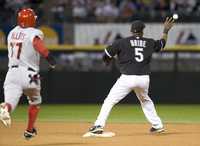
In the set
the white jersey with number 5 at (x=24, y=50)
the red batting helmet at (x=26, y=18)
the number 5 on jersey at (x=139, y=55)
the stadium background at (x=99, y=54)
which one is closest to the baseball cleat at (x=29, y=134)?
the white jersey with number 5 at (x=24, y=50)

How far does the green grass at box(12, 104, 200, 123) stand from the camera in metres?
15.7

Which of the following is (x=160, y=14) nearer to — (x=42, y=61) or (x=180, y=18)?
(x=180, y=18)

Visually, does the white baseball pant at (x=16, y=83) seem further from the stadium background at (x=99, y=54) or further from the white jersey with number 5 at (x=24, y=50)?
the stadium background at (x=99, y=54)

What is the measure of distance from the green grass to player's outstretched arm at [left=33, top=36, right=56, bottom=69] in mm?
4864

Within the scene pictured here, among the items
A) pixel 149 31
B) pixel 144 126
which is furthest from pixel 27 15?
pixel 149 31

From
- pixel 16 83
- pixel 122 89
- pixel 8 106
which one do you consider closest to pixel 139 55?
pixel 122 89

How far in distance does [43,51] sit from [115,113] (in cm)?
705

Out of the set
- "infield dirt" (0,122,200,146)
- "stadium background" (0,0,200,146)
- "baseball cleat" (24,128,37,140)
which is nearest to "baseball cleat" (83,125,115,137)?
"infield dirt" (0,122,200,146)

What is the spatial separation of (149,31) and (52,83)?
3.31 m

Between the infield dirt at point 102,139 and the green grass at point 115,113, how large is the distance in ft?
4.58

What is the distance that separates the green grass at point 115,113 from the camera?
15.7 meters

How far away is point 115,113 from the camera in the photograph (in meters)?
17.3

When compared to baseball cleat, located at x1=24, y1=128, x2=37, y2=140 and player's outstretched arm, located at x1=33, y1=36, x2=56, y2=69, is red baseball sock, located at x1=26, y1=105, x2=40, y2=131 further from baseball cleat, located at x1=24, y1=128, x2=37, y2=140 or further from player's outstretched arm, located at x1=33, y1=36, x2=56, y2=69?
player's outstretched arm, located at x1=33, y1=36, x2=56, y2=69

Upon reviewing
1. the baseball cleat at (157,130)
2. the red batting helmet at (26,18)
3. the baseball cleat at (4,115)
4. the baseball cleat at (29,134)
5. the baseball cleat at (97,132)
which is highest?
the red batting helmet at (26,18)
